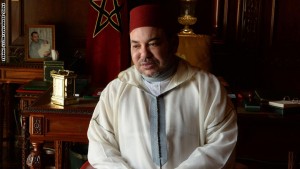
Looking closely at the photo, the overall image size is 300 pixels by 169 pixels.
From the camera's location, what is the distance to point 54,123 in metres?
2.45

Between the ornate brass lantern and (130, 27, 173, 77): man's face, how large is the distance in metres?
0.70

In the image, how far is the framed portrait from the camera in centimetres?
362

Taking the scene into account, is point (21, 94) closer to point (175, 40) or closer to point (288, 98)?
point (175, 40)

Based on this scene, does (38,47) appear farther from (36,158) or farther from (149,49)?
(149,49)

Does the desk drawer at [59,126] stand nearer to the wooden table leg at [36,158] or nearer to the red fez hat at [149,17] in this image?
the wooden table leg at [36,158]

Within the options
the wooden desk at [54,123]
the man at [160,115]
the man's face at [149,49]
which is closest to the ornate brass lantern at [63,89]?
the wooden desk at [54,123]

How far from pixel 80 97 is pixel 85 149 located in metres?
0.67

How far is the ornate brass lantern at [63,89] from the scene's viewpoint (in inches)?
97.3

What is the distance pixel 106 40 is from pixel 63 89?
3.11 feet

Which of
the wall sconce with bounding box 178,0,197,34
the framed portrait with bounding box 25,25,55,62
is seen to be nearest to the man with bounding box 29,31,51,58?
the framed portrait with bounding box 25,25,55,62

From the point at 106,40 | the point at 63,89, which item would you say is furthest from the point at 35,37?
the point at 63,89

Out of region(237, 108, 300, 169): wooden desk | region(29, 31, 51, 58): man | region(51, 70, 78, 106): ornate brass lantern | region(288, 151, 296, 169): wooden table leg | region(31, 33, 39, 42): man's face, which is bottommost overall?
region(288, 151, 296, 169): wooden table leg

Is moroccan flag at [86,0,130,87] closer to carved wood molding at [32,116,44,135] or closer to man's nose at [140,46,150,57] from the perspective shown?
carved wood molding at [32,116,44,135]

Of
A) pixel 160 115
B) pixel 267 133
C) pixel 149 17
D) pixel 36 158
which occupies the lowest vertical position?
pixel 36 158
